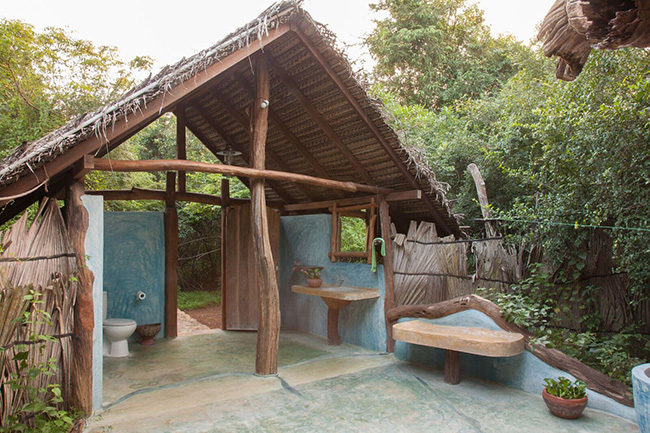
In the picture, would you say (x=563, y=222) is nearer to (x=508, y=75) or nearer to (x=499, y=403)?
(x=499, y=403)

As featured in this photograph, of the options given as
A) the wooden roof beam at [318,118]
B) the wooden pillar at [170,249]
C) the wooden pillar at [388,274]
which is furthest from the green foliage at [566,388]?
the wooden pillar at [170,249]

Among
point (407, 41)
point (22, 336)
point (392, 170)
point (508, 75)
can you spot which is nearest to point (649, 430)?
point (392, 170)

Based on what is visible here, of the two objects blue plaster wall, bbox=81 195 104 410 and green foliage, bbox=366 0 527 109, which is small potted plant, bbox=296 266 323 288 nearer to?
blue plaster wall, bbox=81 195 104 410

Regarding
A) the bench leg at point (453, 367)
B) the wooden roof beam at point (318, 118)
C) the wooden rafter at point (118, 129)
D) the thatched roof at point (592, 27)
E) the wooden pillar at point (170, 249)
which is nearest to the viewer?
the thatched roof at point (592, 27)

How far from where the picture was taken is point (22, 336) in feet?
9.72

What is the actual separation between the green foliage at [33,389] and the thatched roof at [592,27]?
10.7ft

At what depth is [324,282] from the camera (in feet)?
20.2

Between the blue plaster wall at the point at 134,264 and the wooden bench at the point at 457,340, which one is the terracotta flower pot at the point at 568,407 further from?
the blue plaster wall at the point at 134,264

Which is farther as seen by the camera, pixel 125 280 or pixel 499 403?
pixel 125 280

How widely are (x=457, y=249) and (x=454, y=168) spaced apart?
119 inches

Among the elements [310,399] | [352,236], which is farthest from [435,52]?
[310,399]

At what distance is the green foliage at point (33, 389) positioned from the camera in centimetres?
281

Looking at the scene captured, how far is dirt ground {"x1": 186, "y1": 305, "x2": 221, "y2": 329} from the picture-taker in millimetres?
7484

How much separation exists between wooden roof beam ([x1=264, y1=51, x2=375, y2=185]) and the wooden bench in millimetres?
1980
